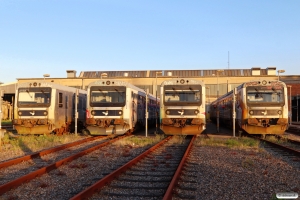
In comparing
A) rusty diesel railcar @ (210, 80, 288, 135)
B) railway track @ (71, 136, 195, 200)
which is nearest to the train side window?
rusty diesel railcar @ (210, 80, 288, 135)

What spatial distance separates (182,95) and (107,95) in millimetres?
4024

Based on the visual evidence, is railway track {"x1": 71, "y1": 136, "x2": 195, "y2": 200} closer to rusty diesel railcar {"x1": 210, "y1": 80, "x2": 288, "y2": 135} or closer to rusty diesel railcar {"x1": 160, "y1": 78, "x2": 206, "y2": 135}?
rusty diesel railcar {"x1": 160, "y1": 78, "x2": 206, "y2": 135}

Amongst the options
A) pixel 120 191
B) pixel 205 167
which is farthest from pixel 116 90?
pixel 120 191

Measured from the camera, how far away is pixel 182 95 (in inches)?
704

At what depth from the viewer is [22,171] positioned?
8805 millimetres

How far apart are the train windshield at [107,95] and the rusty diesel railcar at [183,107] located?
2.28m

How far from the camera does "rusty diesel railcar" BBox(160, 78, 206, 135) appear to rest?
690 inches

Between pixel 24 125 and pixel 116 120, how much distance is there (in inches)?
195

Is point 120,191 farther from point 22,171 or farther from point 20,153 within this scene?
point 20,153

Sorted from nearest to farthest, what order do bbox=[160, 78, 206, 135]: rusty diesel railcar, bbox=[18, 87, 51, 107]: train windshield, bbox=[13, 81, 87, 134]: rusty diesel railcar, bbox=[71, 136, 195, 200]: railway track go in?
bbox=[71, 136, 195, 200]: railway track < bbox=[160, 78, 206, 135]: rusty diesel railcar < bbox=[13, 81, 87, 134]: rusty diesel railcar < bbox=[18, 87, 51, 107]: train windshield

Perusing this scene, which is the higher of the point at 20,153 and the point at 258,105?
the point at 258,105

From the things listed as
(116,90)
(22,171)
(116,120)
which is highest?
(116,90)

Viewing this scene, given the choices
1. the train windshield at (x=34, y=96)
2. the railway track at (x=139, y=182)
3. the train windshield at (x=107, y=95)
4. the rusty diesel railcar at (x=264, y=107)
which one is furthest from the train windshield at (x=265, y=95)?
the train windshield at (x=34, y=96)

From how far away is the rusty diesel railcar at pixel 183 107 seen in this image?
17516mm
